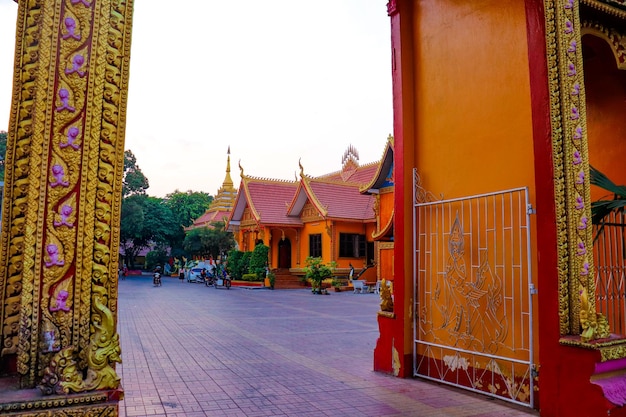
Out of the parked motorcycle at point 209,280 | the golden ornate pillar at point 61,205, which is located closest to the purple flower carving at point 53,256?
the golden ornate pillar at point 61,205

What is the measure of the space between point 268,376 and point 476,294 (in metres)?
2.64

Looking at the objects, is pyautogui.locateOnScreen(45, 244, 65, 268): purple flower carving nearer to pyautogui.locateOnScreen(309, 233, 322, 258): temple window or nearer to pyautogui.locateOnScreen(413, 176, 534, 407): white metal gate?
pyautogui.locateOnScreen(413, 176, 534, 407): white metal gate

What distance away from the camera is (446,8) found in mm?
6461

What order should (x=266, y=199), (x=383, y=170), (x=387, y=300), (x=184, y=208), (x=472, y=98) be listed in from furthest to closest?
1. (x=184, y=208)
2. (x=266, y=199)
3. (x=383, y=170)
4. (x=387, y=300)
5. (x=472, y=98)

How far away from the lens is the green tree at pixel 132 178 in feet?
128

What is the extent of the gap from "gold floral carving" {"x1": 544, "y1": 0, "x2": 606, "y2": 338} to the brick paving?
3.70ft

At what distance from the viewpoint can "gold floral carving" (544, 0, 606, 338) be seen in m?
4.40

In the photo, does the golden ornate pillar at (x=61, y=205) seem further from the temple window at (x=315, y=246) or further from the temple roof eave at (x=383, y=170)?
the temple window at (x=315, y=246)

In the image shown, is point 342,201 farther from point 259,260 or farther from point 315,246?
point 259,260

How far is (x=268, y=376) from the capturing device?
6.07 meters

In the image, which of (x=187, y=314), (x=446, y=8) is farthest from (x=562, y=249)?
(x=187, y=314)

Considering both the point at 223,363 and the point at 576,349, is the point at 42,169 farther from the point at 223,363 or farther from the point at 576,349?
the point at 223,363

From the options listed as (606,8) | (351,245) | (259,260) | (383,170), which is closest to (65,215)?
(606,8)

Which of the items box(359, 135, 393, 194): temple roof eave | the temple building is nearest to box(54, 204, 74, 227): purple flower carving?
box(359, 135, 393, 194): temple roof eave
